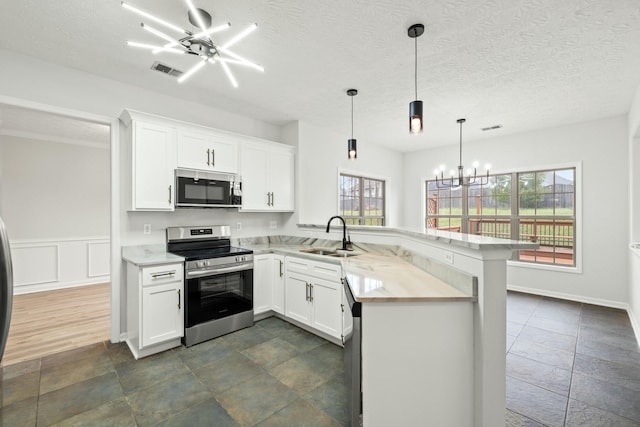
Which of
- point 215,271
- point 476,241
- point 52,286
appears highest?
Answer: point 476,241

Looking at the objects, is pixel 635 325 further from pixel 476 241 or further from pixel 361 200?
pixel 361 200

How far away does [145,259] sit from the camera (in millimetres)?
2795

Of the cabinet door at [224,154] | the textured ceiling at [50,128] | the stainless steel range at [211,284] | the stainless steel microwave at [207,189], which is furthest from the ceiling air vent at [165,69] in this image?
the textured ceiling at [50,128]

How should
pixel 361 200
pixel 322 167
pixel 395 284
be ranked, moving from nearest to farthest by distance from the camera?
pixel 395 284, pixel 322 167, pixel 361 200

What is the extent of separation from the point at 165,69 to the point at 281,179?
189 cm

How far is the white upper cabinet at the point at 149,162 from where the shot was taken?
2943 mm

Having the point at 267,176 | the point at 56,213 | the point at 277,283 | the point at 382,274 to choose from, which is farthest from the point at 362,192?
the point at 56,213

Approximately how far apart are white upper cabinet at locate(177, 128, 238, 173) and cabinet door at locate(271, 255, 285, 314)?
1245mm

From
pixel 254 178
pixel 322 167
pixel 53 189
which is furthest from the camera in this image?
pixel 53 189

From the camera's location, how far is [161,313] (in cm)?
278

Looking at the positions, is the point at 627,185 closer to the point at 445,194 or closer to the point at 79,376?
the point at 445,194

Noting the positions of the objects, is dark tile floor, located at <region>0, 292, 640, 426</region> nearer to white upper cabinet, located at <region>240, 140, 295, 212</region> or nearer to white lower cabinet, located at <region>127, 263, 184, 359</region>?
white lower cabinet, located at <region>127, 263, 184, 359</region>

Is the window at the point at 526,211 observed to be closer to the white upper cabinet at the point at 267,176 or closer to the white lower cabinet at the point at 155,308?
the white upper cabinet at the point at 267,176

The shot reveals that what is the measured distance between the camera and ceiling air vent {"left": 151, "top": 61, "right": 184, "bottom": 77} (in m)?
2.81
